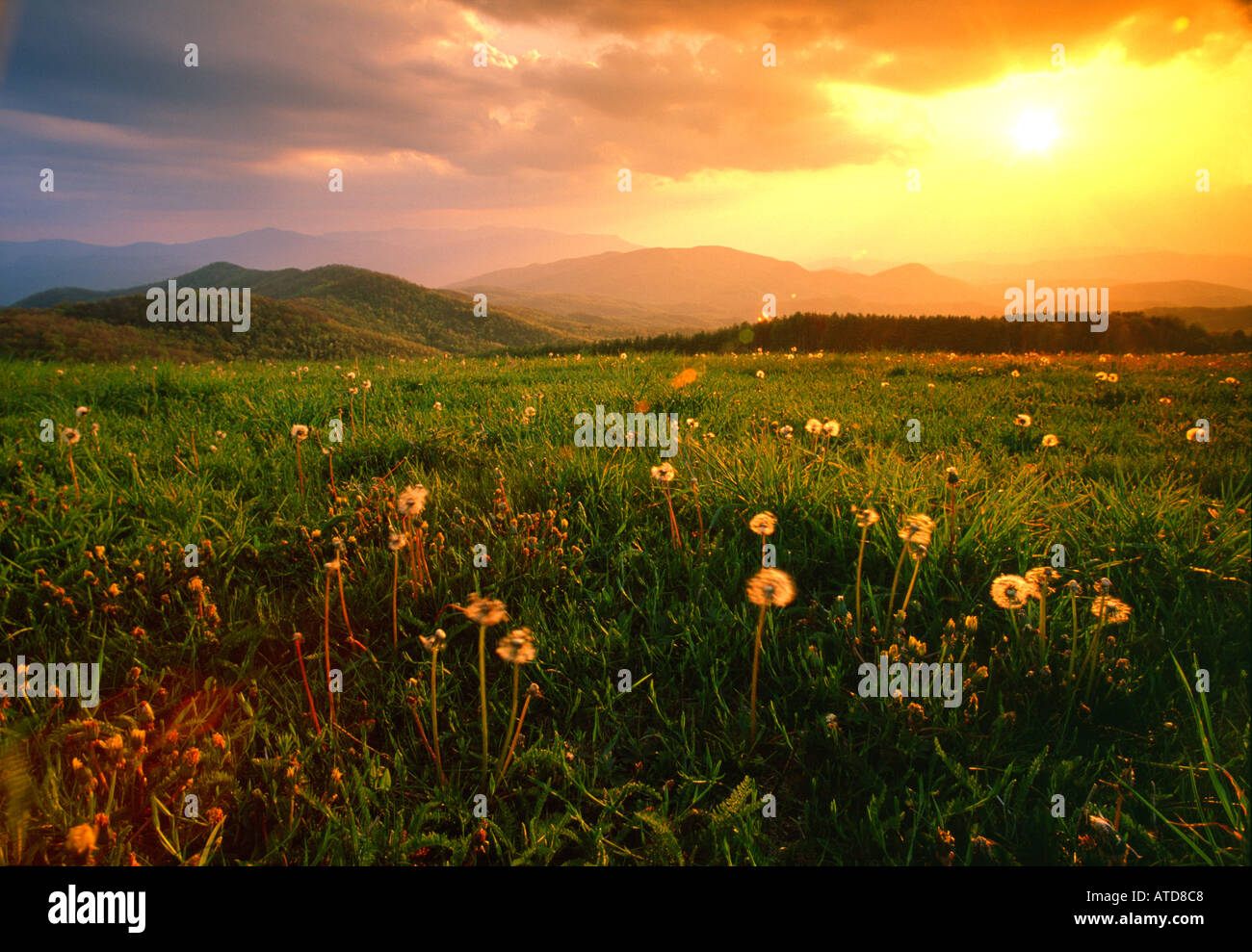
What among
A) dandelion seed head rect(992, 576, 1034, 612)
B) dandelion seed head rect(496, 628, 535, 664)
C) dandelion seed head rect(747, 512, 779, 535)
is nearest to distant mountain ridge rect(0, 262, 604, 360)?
dandelion seed head rect(496, 628, 535, 664)

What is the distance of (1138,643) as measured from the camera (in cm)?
222

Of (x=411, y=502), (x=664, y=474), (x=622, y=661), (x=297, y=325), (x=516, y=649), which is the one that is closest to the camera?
(x=516, y=649)

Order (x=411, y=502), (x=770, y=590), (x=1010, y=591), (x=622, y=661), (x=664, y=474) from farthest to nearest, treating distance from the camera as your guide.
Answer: (x=664, y=474)
(x=411, y=502)
(x=622, y=661)
(x=1010, y=591)
(x=770, y=590)

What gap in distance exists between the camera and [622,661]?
92.0 inches

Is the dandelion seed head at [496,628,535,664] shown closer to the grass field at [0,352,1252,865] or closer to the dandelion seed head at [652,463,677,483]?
the grass field at [0,352,1252,865]

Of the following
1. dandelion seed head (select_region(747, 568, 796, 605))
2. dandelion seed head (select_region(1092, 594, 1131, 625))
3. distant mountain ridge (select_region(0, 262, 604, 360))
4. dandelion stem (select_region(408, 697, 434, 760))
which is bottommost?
dandelion stem (select_region(408, 697, 434, 760))

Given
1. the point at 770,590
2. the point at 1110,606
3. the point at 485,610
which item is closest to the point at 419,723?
the point at 485,610

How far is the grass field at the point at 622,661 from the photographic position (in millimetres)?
1682

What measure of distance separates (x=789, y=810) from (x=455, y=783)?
1.13 meters

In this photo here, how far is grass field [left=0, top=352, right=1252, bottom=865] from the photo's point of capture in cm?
168

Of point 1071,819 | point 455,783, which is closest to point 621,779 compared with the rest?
point 455,783

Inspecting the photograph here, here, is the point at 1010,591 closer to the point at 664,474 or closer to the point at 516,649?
the point at 664,474

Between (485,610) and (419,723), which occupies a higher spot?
(485,610)
